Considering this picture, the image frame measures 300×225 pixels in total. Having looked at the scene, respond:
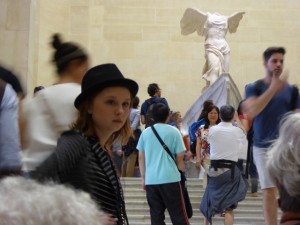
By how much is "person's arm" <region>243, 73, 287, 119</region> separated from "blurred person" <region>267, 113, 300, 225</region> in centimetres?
266

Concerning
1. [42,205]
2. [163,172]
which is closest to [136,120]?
[163,172]

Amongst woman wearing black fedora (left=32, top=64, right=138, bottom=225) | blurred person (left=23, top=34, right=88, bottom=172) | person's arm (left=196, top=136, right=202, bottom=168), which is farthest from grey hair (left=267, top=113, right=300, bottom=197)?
person's arm (left=196, top=136, right=202, bottom=168)

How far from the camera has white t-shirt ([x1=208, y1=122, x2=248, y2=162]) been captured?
22.8 feet

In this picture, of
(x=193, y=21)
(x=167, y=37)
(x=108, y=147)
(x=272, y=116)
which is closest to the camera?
(x=108, y=147)

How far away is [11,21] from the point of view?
10414 millimetres

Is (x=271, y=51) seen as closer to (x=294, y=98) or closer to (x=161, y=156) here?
(x=294, y=98)

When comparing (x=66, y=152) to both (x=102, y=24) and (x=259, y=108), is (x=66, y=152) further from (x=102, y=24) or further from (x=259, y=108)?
(x=102, y=24)

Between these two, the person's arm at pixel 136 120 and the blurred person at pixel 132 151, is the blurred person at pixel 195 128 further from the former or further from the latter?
the person's arm at pixel 136 120

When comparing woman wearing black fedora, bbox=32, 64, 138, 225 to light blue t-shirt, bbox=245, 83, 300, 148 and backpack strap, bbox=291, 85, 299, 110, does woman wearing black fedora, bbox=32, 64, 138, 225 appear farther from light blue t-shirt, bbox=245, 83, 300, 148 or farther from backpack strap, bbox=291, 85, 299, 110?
backpack strap, bbox=291, 85, 299, 110

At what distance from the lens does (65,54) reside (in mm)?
4031

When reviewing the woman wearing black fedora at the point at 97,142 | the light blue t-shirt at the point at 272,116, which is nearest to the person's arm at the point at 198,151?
the light blue t-shirt at the point at 272,116

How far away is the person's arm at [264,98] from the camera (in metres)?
5.09

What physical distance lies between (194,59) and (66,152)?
20186mm

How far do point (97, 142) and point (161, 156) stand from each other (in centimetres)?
353
